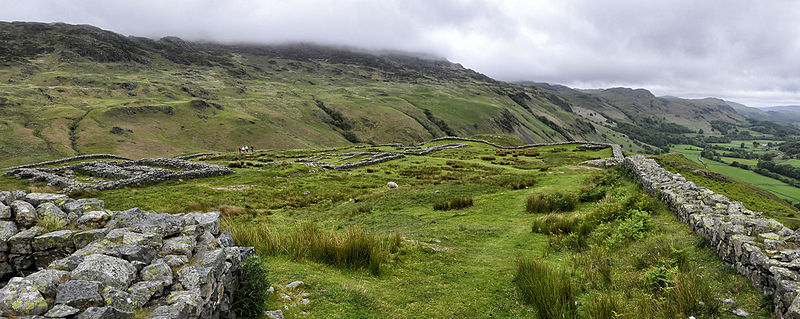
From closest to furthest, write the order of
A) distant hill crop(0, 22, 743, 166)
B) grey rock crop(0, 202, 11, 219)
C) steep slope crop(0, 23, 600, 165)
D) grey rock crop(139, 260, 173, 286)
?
grey rock crop(139, 260, 173, 286), grey rock crop(0, 202, 11, 219), distant hill crop(0, 22, 743, 166), steep slope crop(0, 23, 600, 165)

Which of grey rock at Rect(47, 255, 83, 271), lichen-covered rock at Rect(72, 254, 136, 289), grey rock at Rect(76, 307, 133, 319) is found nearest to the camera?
grey rock at Rect(76, 307, 133, 319)

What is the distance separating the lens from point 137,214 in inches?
283

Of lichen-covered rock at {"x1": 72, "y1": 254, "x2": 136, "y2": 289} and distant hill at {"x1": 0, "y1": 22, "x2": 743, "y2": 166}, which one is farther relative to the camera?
distant hill at {"x1": 0, "y1": 22, "x2": 743, "y2": 166}

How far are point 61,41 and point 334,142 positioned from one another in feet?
623

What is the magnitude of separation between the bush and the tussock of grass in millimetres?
3049

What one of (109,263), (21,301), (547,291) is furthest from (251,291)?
(547,291)

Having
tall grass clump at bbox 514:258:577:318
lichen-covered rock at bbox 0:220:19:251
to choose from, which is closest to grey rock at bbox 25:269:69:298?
lichen-covered rock at bbox 0:220:19:251

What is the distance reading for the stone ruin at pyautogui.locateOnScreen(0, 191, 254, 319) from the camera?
4.29 metres

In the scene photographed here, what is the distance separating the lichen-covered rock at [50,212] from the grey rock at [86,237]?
3.82ft

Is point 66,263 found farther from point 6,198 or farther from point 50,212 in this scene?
point 6,198

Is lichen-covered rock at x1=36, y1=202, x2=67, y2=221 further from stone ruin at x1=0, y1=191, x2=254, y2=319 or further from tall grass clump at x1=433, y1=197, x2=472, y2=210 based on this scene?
tall grass clump at x1=433, y1=197, x2=472, y2=210

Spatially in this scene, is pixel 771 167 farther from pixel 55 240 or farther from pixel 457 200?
pixel 55 240

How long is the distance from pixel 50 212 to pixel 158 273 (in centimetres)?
388

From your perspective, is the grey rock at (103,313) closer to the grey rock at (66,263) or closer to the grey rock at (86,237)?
the grey rock at (66,263)
